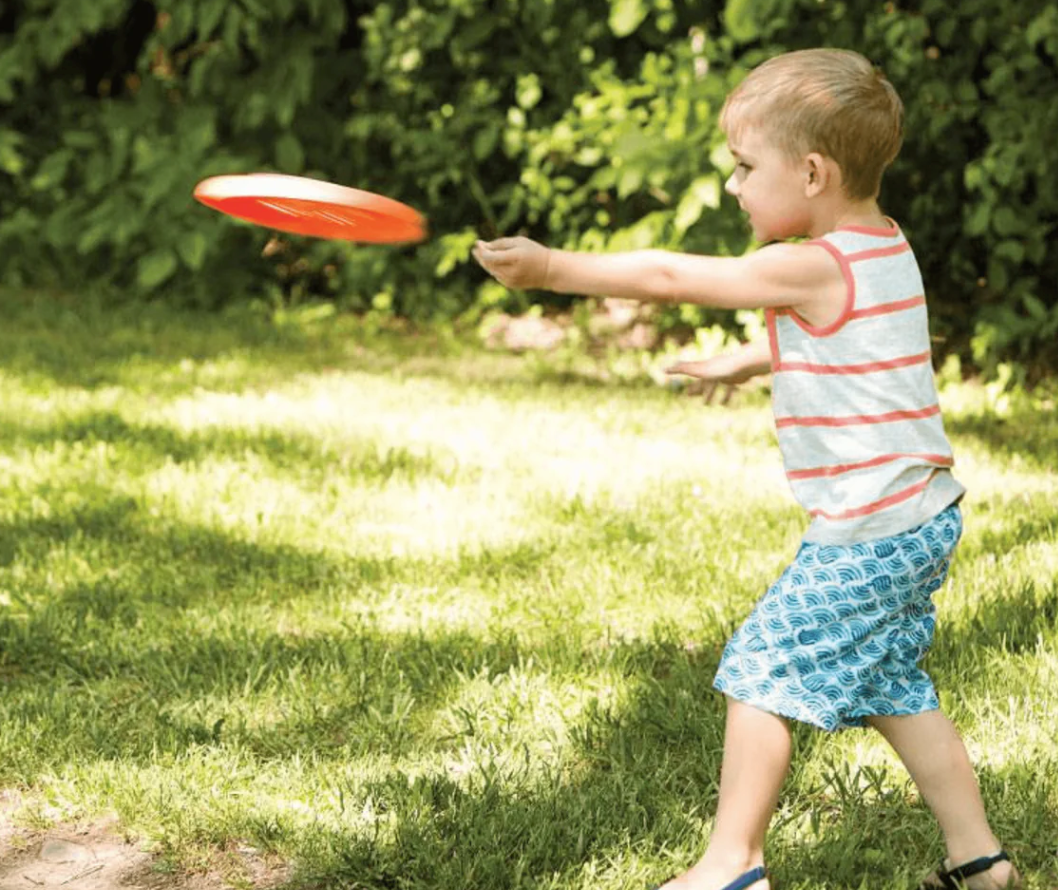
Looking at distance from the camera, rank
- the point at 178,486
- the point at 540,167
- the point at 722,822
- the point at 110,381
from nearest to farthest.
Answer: the point at 722,822
the point at 178,486
the point at 110,381
the point at 540,167

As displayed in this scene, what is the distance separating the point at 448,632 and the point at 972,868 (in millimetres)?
1352

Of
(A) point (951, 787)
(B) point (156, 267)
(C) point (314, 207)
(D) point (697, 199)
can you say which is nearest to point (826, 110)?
(C) point (314, 207)

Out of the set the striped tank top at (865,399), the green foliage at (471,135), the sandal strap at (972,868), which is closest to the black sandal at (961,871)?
the sandal strap at (972,868)

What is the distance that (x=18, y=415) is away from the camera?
517cm

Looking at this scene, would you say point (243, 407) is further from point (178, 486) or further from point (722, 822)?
point (722, 822)

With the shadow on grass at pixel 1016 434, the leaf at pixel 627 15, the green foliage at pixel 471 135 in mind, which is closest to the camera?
the shadow on grass at pixel 1016 434

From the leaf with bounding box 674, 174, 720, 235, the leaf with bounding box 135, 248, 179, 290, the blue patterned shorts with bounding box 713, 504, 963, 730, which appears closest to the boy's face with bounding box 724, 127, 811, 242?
the blue patterned shorts with bounding box 713, 504, 963, 730

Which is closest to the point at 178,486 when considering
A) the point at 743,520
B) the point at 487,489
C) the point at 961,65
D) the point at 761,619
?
the point at 487,489

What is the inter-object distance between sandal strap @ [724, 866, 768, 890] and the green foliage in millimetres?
3734

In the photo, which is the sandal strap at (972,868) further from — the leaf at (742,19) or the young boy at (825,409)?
the leaf at (742,19)

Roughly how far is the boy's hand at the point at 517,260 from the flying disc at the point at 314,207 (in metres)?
0.42

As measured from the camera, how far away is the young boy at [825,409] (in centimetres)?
214

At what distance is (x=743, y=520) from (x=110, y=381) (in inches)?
110

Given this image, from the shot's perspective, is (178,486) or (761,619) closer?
(761,619)
